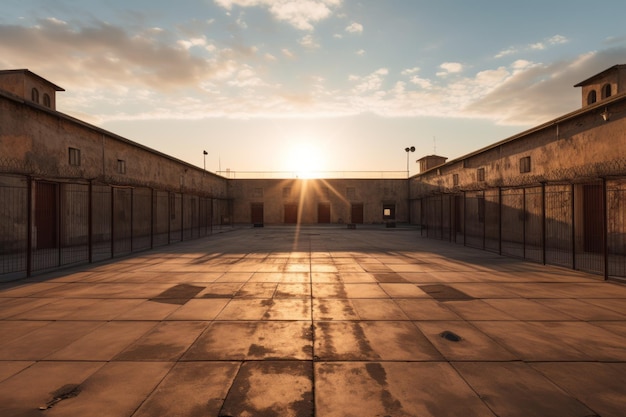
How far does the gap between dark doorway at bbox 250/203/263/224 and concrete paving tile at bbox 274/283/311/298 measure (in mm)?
35798

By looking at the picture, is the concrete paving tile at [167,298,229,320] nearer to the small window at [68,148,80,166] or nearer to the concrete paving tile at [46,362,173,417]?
the concrete paving tile at [46,362,173,417]

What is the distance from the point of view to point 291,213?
4325cm

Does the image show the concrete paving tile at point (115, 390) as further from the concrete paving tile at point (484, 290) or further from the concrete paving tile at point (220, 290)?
the concrete paving tile at point (484, 290)

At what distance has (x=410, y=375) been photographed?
3721mm

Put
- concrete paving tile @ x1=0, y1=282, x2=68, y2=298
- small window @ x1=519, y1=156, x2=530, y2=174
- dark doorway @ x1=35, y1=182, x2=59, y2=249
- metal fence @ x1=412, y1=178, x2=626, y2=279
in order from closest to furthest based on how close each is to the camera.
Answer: concrete paving tile @ x1=0, y1=282, x2=68, y2=298
metal fence @ x1=412, y1=178, x2=626, y2=279
dark doorway @ x1=35, y1=182, x2=59, y2=249
small window @ x1=519, y1=156, x2=530, y2=174

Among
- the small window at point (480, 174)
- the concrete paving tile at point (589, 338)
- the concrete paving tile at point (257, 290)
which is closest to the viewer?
the concrete paving tile at point (589, 338)

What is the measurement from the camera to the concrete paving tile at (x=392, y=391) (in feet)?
10.0

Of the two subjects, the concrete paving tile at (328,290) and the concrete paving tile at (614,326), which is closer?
the concrete paving tile at (614,326)

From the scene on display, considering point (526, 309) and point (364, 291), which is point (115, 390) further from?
point (526, 309)

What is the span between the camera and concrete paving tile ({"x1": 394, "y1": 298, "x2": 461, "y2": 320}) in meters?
5.75

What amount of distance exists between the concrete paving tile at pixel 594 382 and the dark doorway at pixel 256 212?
40599 millimetres

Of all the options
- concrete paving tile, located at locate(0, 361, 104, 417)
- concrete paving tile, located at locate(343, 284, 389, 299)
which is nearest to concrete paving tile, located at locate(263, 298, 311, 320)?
concrete paving tile, located at locate(343, 284, 389, 299)

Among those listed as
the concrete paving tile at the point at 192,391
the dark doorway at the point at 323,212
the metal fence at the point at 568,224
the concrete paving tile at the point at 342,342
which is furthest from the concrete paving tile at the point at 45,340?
the dark doorway at the point at 323,212

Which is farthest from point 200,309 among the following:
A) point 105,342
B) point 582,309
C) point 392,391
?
point 582,309
